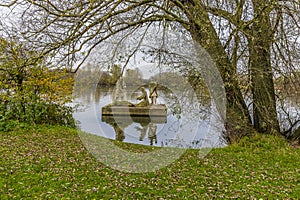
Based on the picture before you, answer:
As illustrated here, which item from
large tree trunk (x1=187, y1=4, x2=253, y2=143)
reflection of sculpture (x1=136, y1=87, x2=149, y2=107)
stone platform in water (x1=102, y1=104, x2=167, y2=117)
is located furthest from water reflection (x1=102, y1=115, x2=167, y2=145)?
large tree trunk (x1=187, y1=4, x2=253, y2=143)

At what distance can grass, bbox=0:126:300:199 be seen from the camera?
3.41 metres

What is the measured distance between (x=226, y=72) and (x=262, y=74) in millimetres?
831

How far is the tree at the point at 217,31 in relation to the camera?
196 inches

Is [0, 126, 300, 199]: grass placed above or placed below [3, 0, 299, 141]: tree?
below

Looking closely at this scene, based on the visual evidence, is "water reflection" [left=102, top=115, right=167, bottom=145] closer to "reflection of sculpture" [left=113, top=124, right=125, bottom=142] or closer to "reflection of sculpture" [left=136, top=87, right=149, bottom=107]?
"reflection of sculpture" [left=113, top=124, right=125, bottom=142]

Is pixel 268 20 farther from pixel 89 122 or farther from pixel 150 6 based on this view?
pixel 89 122

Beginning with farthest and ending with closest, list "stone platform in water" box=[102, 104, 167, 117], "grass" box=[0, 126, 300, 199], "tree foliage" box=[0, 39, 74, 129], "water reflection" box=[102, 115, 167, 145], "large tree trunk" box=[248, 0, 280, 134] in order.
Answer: "stone platform in water" box=[102, 104, 167, 117] < "water reflection" box=[102, 115, 167, 145] < "tree foliage" box=[0, 39, 74, 129] < "large tree trunk" box=[248, 0, 280, 134] < "grass" box=[0, 126, 300, 199]

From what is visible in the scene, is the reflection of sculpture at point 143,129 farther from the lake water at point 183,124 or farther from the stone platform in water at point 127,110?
the stone platform in water at point 127,110

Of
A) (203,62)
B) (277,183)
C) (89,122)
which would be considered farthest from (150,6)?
(89,122)

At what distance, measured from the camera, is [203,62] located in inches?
211

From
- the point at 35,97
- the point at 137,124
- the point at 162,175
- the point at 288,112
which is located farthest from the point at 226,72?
the point at 137,124

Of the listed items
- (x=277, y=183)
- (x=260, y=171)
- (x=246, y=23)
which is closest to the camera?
(x=277, y=183)

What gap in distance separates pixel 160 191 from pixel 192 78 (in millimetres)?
2750

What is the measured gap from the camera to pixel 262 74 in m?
5.48
